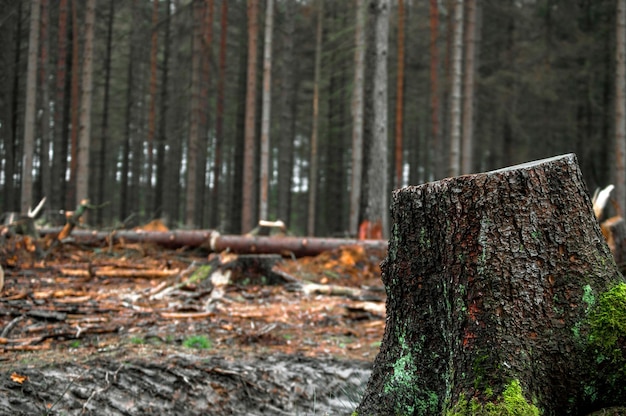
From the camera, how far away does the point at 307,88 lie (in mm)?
28016

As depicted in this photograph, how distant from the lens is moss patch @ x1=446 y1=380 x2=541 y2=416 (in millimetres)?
2344

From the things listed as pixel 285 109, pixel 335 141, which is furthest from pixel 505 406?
pixel 335 141

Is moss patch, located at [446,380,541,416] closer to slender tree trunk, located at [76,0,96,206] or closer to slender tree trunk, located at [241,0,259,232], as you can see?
slender tree trunk, located at [76,0,96,206]

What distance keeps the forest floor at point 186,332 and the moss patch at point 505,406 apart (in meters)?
1.79

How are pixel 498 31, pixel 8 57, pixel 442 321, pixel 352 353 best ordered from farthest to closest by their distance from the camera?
1. pixel 498 31
2. pixel 8 57
3. pixel 352 353
4. pixel 442 321

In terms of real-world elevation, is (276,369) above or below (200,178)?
below

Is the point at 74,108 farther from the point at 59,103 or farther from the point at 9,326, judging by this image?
the point at 9,326

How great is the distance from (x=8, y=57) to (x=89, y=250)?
33.4 feet

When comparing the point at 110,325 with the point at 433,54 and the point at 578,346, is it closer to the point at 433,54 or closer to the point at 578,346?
the point at 578,346

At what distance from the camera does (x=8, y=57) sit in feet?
59.9

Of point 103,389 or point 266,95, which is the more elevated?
point 266,95

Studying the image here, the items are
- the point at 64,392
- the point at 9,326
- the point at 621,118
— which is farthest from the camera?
the point at 621,118

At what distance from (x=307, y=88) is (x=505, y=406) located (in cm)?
2662

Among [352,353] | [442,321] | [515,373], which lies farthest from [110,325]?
[515,373]
